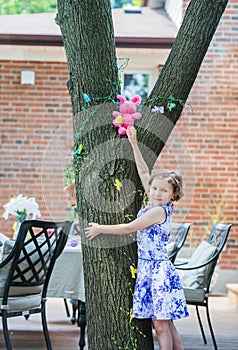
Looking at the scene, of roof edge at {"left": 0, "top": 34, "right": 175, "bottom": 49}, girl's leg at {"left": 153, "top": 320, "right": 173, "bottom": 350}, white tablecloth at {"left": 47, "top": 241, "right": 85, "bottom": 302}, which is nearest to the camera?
girl's leg at {"left": 153, "top": 320, "right": 173, "bottom": 350}

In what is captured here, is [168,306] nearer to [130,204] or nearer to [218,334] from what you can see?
[130,204]

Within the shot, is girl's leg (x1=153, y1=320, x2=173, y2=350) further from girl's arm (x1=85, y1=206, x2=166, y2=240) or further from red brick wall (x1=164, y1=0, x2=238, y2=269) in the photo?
red brick wall (x1=164, y1=0, x2=238, y2=269)

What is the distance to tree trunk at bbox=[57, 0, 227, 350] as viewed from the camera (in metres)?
3.51

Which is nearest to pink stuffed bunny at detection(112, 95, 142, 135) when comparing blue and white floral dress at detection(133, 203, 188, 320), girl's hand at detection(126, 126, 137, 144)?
girl's hand at detection(126, 126, 137, 144)

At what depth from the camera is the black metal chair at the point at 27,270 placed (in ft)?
14.4

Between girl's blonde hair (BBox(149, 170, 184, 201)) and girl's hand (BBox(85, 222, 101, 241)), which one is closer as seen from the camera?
girl's hand (BBox(85, 222, 101, 241))

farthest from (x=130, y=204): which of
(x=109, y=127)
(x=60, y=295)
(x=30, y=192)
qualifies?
(x=30, y=192)

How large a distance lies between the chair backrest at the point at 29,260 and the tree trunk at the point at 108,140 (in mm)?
923

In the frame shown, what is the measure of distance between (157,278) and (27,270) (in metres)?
1.18

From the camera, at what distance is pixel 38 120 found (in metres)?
8.84

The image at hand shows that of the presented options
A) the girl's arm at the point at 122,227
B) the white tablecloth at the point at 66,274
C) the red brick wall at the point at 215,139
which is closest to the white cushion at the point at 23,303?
the white tablecloth at the point at 66,274

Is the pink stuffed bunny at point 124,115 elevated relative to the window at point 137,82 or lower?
elevated

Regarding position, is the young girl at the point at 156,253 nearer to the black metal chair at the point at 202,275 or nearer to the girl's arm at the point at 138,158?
the girl's arm at the point at 138,158

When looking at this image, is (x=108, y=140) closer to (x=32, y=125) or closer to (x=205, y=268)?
(x=205, y=268)
